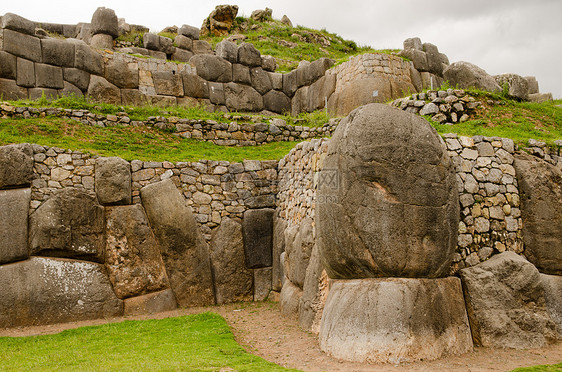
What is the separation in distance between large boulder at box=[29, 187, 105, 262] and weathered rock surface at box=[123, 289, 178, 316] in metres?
1.25

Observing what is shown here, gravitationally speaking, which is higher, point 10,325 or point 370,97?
point 370,97

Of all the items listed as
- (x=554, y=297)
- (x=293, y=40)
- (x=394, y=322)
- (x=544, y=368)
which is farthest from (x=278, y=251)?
(x=293, y=40)

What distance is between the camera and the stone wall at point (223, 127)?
15.4 meters

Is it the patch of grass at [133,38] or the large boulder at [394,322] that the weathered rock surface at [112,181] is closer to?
the large boulder at [394,322]

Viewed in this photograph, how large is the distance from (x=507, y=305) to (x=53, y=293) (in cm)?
911

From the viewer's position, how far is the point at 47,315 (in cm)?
1078

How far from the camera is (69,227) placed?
37.2 feet

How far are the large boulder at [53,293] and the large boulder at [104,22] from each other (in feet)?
52.0

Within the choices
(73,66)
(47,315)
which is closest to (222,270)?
(47,315)

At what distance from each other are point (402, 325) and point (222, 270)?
6664mm

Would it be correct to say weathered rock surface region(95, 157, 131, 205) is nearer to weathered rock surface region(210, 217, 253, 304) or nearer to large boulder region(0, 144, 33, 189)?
large boulder region(0, 144, 33, 189)

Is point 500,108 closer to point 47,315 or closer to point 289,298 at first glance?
point 289,298

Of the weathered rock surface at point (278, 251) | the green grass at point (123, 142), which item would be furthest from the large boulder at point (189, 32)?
the weathered rock surface at point (278, 251)

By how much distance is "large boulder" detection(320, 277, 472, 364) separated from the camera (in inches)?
277
